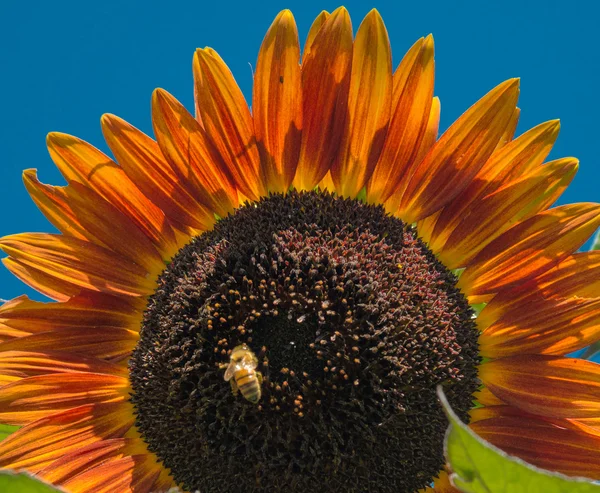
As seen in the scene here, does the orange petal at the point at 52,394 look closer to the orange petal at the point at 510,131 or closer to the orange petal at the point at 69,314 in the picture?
the orange petal at the point at 69,314

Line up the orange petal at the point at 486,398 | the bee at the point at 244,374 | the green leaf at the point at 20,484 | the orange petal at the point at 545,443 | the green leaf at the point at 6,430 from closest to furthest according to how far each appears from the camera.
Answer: the green leaf at the point at 20,484
the bee at the point at 244,374
the orange petal at the point at 545,443
the orange petal at the point at 486,398
the green leaf at the point at 6,430

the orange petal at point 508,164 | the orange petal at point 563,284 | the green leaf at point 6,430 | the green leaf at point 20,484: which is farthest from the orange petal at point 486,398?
the green leaf at point 20,484

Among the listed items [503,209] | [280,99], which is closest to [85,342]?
[280,99]

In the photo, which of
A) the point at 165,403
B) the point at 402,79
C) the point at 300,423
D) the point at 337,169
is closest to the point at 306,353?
the point at 300,423

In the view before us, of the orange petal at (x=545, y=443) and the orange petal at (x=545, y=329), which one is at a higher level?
the orange petal at (x=545, y=329)

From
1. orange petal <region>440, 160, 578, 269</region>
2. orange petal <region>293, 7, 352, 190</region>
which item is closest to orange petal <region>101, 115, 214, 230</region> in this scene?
orange petal <region>293, 7, 352, 190</region>

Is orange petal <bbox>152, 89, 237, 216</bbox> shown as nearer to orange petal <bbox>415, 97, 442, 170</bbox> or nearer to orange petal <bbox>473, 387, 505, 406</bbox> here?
orange petal <bbox>415, 97, 442, 170</bbox>
